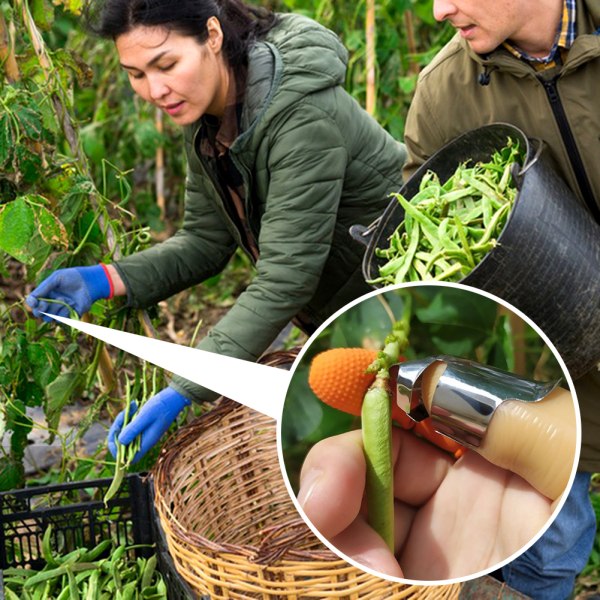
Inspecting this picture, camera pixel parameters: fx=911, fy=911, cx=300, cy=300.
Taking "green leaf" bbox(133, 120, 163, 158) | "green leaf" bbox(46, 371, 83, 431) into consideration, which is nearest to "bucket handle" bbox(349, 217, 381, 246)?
"green leaf" bbox(46, 371, 83, 431)

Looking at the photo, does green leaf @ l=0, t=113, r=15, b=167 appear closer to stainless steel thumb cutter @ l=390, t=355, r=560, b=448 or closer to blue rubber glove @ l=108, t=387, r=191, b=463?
blue rubber glove @ l=108, t=387, r=191, b=463

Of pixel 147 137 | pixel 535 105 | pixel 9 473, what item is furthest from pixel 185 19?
pixel 147 137

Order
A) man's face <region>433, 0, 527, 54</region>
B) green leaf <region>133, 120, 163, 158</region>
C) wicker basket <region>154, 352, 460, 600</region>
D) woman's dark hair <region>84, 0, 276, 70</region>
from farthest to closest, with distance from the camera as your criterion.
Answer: green leaf <region>133, 120, 163, 158</region>
woman's dark hair <region>84, 0, 276, 70</region>
wicker basket <region>154, 352, 460, 600</region>
man's face <region>433, 0, 527, 54</region>

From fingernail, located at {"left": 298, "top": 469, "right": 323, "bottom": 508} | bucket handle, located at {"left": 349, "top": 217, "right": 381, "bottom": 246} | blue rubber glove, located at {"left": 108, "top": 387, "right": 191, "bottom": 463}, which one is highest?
fingernail, located at {"left": 298, "top": 469, "right": 323, "bottom": 508}

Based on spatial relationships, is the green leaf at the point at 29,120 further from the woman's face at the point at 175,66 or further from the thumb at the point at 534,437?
the thumb at the point at 534,437

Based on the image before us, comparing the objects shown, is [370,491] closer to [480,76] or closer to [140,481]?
[480,76]

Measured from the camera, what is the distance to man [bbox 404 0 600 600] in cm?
142

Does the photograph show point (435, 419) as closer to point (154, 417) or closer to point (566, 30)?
point (566, 30)

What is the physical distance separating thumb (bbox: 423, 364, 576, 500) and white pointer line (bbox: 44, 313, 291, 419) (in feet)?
0.67

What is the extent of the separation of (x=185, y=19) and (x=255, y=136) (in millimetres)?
A: 261

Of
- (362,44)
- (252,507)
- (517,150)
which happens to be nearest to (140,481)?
(252,507)

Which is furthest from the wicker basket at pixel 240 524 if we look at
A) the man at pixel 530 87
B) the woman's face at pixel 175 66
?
the woman's face at pixel 175 66

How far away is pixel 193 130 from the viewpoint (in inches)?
77.5

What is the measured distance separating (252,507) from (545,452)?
4.49 feet
